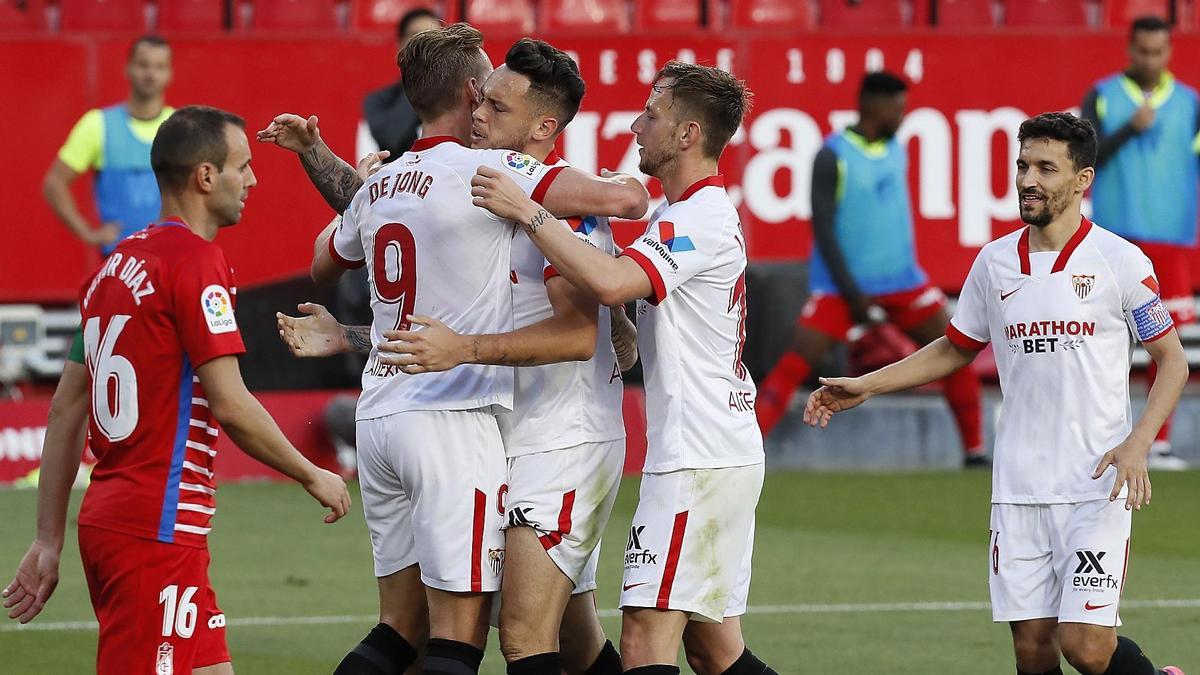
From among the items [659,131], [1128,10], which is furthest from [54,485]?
[1128,10]

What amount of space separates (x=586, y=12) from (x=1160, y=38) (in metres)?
4.12

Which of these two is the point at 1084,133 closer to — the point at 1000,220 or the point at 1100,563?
the point at 1100,563

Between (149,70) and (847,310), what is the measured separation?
13.8 feet

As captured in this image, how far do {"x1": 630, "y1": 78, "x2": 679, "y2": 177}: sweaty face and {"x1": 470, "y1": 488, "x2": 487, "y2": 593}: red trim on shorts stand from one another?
3.14 feet

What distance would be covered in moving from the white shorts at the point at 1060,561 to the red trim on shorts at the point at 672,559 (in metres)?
1.08

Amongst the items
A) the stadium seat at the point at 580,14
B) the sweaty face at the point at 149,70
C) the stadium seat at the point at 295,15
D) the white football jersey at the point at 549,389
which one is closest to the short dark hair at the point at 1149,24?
the stadium seat at the point at 580,14

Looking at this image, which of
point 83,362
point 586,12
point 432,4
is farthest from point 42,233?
point 83,362

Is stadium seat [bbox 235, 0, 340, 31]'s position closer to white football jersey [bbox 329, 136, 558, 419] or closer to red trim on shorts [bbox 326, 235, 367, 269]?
red trim on shorts [bbox 326, 235, 367, 269]

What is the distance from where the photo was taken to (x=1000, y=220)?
500 inches

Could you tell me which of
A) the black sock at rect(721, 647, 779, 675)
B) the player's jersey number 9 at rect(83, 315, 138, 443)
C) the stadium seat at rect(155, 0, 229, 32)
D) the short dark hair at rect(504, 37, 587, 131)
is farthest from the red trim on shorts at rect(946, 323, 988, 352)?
the stadium seat at rect(155, 0, 229, 32)

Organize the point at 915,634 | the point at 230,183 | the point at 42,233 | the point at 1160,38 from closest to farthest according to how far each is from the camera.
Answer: the point at 230,183 → the point at 915,634 → the point at 1160,38 → the point at 42,233

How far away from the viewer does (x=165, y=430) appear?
4.58 m

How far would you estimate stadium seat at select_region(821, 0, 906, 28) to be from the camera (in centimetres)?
1396

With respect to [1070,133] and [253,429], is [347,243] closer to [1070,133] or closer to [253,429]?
[253,429]
